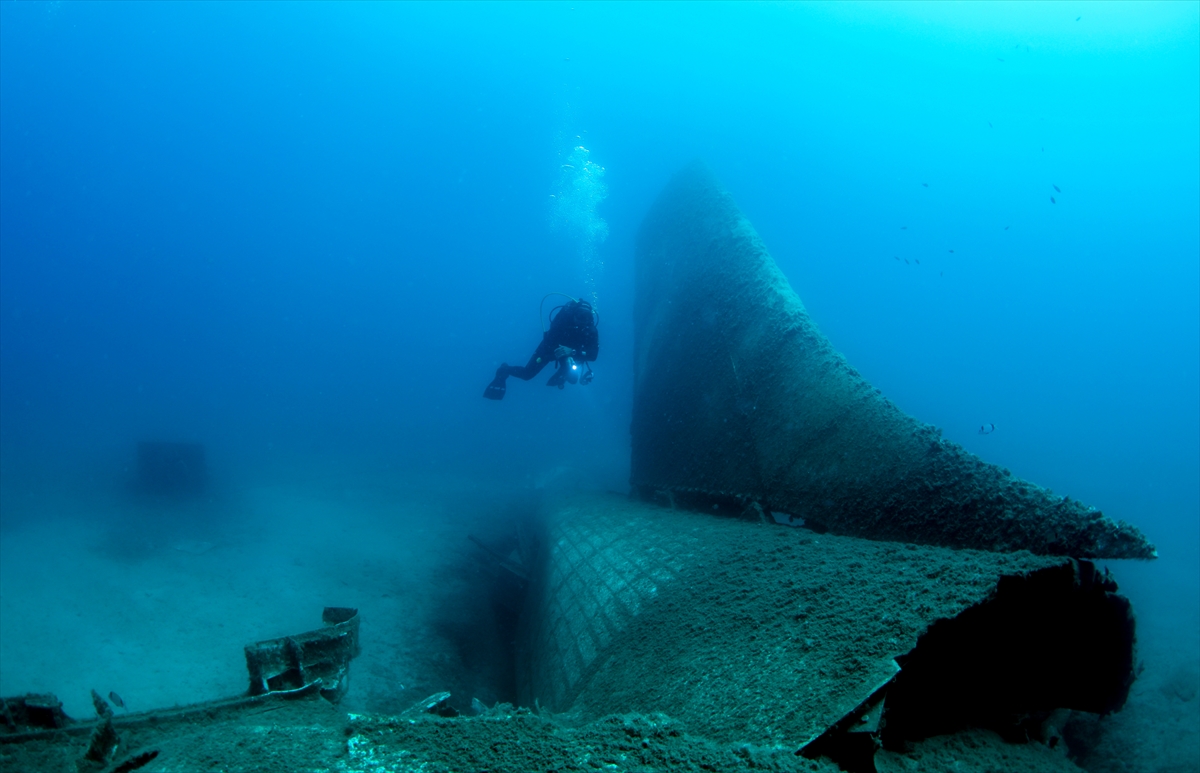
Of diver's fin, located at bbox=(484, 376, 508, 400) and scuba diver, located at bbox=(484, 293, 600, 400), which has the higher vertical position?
scuba diver, located at bbox=(484, 293, 600, 400)

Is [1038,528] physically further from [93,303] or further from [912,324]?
[93,303]

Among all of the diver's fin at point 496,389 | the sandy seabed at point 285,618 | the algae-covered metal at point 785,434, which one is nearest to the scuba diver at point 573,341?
the algae-covered metal at point 785,434

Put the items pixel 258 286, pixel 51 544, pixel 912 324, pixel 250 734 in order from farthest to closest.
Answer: pixel 258 286 → pixel 912 324 → pixel 51 544 → pixel 250 734

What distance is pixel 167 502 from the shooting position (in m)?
14.1

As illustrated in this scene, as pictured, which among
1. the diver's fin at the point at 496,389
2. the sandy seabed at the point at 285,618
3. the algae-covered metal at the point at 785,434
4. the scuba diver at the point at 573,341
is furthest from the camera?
the diver's fin at the point at 496,389

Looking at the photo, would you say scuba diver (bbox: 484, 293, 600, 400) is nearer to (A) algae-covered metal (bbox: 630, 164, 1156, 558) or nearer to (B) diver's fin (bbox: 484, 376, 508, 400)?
(A) algae-covered metal (bbox: 630, 164, 1156, 558)

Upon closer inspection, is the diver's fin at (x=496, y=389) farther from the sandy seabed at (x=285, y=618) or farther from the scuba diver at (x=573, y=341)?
the sandy seabed at (x=285, y=618)

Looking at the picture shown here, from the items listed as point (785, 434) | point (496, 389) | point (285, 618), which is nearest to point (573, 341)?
point (496, 389)

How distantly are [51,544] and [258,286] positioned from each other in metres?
125

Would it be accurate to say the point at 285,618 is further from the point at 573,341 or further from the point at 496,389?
the point at 573,341

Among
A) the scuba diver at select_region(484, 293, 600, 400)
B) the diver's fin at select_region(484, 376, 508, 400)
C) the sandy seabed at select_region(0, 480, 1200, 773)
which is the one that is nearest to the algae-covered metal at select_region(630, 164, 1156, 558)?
the sandy seabed at select_region(0, 480, 1200, 773)

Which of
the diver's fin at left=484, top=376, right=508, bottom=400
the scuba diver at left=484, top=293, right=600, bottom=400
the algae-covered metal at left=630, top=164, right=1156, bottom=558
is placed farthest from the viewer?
the diver's fin at left=484, top=376, right=508, bottom=400

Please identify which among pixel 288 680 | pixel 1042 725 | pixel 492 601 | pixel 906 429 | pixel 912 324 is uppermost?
pixel 912 324

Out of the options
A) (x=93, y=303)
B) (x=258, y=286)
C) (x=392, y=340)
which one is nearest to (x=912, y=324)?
(x=392, y=340)
